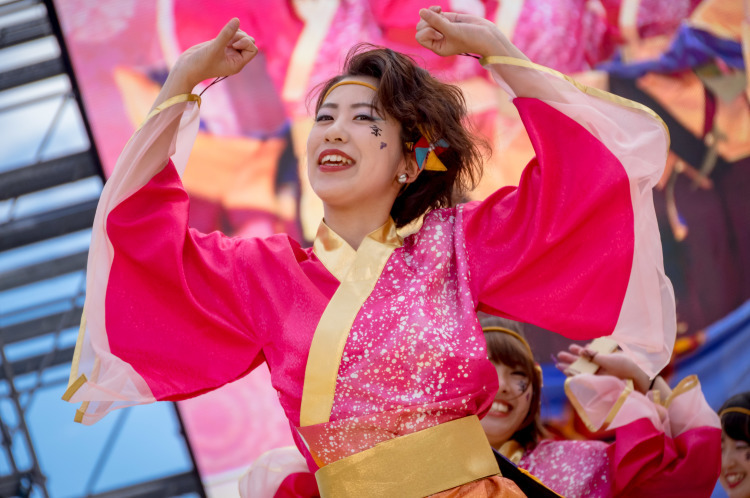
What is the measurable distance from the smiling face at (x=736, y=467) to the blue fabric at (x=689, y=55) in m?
1.44

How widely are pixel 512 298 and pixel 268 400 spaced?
175 centimetres

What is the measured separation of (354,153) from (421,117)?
0.17 metres

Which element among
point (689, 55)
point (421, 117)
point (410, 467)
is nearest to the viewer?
point (410, 467)

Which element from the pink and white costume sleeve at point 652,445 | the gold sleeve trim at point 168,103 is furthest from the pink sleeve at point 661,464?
the gold sleeve trim at point 168,103

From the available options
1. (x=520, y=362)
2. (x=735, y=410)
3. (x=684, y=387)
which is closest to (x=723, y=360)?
(x=735, y=410)

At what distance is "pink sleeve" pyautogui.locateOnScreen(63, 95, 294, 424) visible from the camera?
1510 mm

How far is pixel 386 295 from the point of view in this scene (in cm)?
150

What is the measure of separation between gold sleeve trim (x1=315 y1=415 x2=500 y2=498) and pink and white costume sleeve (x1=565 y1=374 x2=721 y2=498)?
0.58 m

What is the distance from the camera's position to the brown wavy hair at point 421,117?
5.49 ft

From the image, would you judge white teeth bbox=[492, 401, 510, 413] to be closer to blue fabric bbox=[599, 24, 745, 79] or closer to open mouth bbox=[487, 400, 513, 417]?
open mouth bbox=[487, 400, 513, 417]

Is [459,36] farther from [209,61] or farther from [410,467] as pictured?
[410,467]

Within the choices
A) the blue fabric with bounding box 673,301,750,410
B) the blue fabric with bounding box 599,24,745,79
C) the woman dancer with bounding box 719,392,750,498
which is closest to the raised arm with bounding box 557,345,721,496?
the woman dancer with bounding box 719,392,750,498

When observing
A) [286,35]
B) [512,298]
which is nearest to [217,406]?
[286,35]

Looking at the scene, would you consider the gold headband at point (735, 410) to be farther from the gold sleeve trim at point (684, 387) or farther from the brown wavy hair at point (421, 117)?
the brown wavy hair at point (421, 117)
